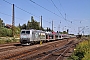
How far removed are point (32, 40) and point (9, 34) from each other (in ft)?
128

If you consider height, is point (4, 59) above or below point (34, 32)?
below

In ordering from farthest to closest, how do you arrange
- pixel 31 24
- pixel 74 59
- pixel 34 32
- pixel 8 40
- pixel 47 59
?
pixel 31 24
pixel 8 40
pixel 34 32
pixel 47 59
pixel 74 59

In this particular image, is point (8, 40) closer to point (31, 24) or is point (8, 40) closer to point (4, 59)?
point (4, 59)

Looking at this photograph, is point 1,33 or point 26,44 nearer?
point 26,44

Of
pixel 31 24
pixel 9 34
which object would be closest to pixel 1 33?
pixel 9 34

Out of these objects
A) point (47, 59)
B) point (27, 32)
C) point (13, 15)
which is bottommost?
point (47, 59)

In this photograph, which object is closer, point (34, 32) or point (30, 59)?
point (30, 59)

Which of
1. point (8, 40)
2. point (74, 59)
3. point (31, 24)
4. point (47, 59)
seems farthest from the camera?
point (31, 24)

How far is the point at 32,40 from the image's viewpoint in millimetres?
39562

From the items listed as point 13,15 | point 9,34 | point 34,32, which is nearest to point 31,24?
point 9,34

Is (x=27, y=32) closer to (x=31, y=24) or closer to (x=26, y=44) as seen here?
(x=26, y=44)

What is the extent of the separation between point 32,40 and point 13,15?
12.7 meters

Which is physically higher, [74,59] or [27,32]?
[27,32]

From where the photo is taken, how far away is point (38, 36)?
43.6 meters
